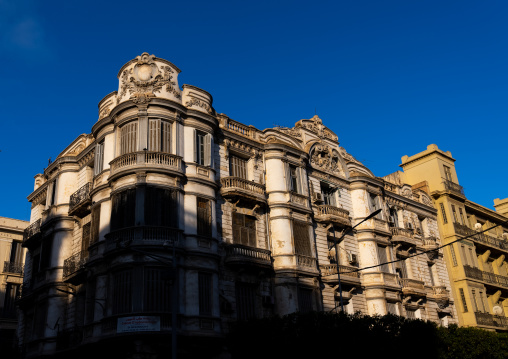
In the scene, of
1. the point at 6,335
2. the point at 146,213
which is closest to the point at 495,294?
the point at 146,213

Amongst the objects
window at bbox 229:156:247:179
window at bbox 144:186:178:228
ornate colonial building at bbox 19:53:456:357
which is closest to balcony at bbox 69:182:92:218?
ornate colonial building at bbox 19:53:456:357

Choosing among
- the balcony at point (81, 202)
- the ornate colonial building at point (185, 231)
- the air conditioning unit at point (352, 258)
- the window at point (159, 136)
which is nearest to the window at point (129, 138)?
Answer: the ornate colonial building at point (185, 231)

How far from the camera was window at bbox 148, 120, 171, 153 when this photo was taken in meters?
26.7

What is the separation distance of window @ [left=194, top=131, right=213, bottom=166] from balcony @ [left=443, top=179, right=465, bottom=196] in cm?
2613

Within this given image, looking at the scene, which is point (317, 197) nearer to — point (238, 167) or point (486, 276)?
point (238, 167)

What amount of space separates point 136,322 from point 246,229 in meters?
8.86

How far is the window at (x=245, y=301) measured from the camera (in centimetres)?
2686

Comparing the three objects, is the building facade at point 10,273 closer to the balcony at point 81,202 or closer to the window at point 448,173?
the balcony at point 81,202

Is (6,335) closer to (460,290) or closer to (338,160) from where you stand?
(338,160)

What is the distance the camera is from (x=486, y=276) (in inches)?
1773

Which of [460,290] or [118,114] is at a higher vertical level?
[118,114]

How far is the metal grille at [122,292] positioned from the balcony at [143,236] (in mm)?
1387

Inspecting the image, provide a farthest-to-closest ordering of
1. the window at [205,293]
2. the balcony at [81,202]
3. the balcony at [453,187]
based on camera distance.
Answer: the balcony at [453,187] < the balcony at [81,202] < the window at [205,293]

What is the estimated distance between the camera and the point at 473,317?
133 ft
